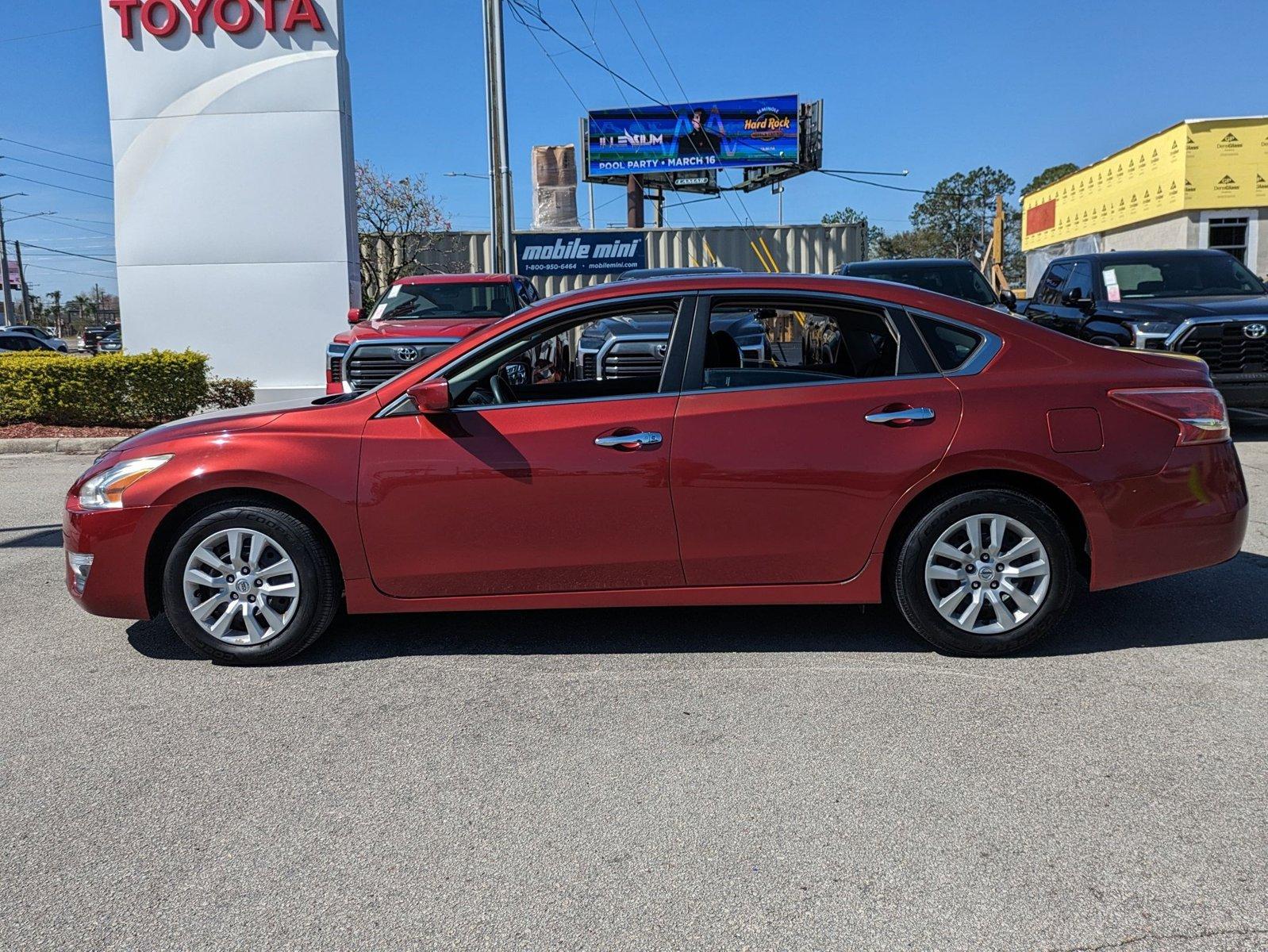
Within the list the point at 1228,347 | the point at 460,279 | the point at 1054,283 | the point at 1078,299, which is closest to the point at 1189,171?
the point at 1054,283

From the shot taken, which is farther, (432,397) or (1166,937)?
(432,397)

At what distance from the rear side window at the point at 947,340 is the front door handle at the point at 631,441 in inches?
49.2

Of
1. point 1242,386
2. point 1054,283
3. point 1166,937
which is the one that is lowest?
point 1166,937

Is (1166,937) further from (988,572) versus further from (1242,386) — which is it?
(1242,386)

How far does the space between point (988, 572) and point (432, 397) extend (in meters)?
2.45

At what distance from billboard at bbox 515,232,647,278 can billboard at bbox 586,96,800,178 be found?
13085 millimetres

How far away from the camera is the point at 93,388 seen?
1338cm

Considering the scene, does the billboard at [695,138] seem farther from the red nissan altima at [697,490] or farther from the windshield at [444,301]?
the red nissan altima at [697,490]

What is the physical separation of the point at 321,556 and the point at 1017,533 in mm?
2961

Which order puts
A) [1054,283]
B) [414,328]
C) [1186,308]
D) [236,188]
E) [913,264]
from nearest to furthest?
1. [1186,308]
2. [414,328]
3. [1054,283]
4. [913,264]
5. [236,188]

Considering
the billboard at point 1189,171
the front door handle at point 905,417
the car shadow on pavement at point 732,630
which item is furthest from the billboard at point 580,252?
the front door handle at point 905,417

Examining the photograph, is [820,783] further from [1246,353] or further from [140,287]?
[140,287]

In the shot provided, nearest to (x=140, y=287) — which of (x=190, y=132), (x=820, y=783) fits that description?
(x=190, y=132)

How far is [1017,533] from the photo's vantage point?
4645mm
